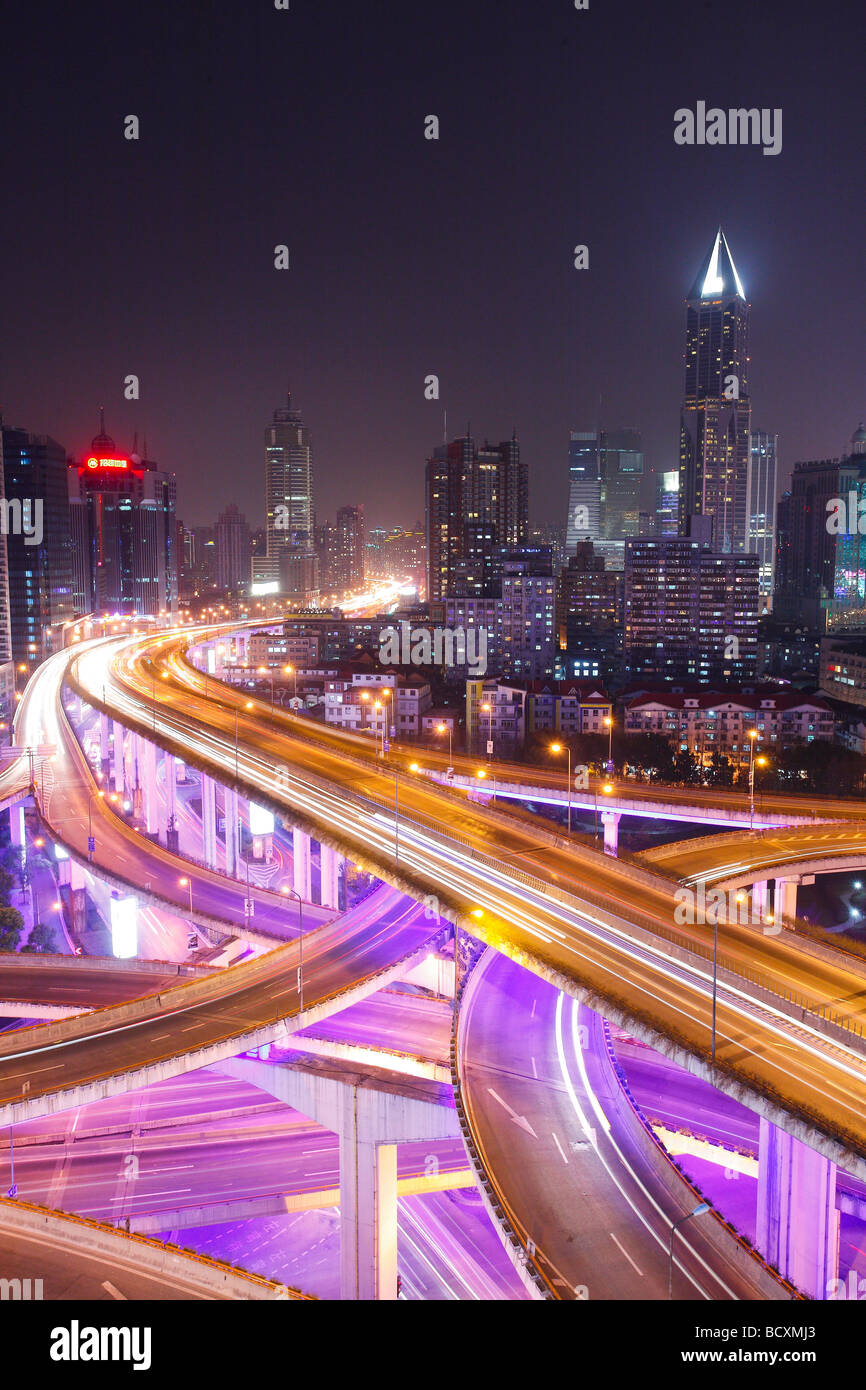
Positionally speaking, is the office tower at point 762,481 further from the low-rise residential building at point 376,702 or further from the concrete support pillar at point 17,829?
the concrete support pillar at point 17,829

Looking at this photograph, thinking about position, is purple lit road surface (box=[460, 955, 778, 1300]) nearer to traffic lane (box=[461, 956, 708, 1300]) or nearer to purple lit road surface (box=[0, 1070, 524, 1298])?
traffic lane (box=[461, 956, 708, 1300])

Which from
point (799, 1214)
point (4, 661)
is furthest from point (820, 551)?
point (799, 1214)

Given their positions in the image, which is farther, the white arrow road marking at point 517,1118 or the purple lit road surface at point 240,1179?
the purple lit road surface at point 240,1179

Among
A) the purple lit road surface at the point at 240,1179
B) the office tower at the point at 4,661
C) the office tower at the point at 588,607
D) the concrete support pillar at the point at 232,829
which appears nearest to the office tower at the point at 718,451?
the office tower at the point at 588,607

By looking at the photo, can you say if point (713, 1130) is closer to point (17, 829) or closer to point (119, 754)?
point (17, 829)

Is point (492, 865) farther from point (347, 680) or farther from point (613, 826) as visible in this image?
point (347, 680)

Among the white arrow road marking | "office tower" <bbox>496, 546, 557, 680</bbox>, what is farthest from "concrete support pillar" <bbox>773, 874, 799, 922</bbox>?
"office tower" <bbox>496, 546, 557, 680</bbox>
